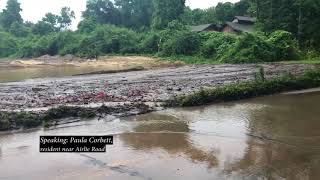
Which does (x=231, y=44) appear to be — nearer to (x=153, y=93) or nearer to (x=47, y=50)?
(x=153, y=93)

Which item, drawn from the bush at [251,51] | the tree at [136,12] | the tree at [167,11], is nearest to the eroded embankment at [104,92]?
the bush at [251,51]

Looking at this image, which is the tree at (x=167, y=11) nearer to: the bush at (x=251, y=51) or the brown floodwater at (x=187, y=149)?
the bush at (x=251, y=51)

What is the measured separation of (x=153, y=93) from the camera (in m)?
18.4

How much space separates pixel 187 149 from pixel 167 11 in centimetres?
5239

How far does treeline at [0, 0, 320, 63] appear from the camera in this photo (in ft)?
122

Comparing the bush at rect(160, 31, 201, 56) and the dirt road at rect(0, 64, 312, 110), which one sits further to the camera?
the bush at rect(160, 31, 201, 56)

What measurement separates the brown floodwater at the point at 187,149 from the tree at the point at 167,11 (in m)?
47.5

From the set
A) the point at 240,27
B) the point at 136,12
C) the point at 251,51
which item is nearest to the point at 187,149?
the point at 251,51

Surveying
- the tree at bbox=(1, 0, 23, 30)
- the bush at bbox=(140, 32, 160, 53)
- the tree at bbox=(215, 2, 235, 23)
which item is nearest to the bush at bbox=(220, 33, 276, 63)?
the bush at bbox=(140, 32, 160, 53)

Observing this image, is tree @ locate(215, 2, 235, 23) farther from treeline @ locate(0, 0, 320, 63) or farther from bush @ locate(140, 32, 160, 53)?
bush @ locate(140, 32, 160, 53)

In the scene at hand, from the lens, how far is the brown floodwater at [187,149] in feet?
27.7

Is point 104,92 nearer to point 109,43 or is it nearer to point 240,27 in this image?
point 109,43

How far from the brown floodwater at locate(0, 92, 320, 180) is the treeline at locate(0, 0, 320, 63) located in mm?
23107

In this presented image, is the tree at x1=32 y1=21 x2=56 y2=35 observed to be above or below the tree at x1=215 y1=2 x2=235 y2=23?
below
